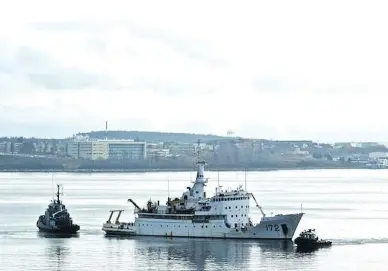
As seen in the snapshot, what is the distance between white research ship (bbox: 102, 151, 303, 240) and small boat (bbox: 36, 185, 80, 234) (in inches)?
282

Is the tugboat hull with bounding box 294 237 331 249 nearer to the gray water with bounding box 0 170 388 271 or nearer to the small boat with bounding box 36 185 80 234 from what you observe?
the gray water with bounding box 0 170 388 271

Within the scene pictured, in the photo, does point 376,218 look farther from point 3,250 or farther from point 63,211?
point 3,250

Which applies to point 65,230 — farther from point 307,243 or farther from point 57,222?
point 307,243

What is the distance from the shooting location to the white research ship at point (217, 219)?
5728 centimetres

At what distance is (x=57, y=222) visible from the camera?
212 ft

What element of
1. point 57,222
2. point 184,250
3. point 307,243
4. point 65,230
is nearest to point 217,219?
point 184,250

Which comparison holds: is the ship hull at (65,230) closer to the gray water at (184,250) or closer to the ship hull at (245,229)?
the gray water at (184,250)

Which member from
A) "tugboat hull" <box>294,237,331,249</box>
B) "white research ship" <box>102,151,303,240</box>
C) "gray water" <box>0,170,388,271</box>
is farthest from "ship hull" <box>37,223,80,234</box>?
"tugboat hull" <box>294,237,331,249</box>

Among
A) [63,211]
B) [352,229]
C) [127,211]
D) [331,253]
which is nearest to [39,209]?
[127,211]

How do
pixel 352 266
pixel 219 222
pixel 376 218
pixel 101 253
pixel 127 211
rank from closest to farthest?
pixel 352 266 < pixel 101 253 < pixel 219 222 < pixel 376 218 < pixel 127 211

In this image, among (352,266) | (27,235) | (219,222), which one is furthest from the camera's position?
(27,235)

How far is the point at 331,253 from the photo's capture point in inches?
2088

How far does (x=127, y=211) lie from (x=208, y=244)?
30.6m

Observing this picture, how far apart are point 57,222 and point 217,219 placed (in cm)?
1197
